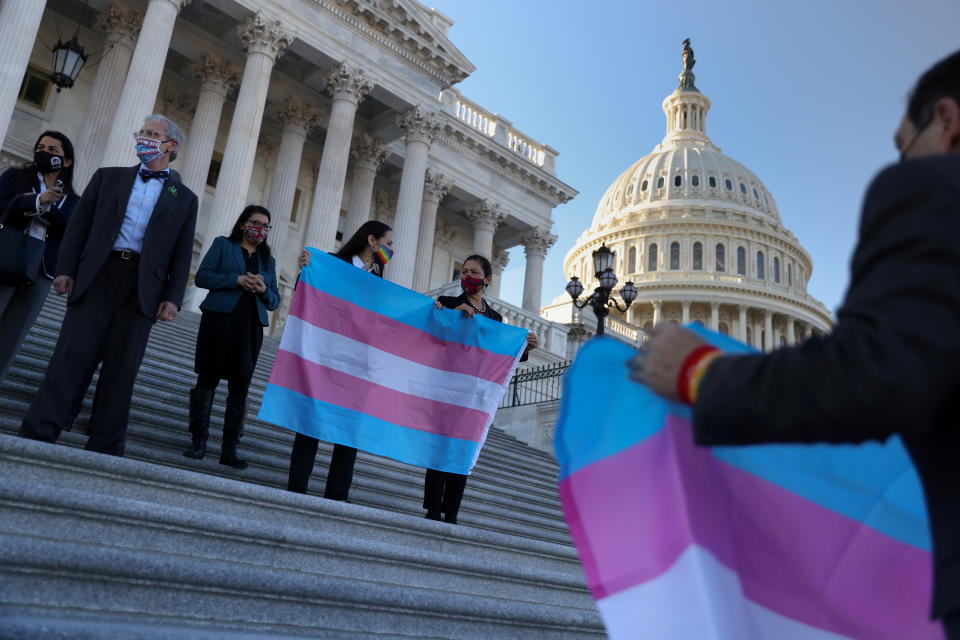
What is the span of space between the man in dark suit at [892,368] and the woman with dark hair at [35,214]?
5355 mm

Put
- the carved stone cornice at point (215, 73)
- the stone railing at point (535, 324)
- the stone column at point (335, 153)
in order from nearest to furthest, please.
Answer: the stone column at point (335, 153)
the carved stone cornice at point (215, 73)
the stone railing at point (535, 324)

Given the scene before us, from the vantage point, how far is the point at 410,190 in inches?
895

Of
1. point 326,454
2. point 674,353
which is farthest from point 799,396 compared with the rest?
point 326,454

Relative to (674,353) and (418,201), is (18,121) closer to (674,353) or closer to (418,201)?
(418,201)

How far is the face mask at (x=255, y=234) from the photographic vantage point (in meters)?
5.98

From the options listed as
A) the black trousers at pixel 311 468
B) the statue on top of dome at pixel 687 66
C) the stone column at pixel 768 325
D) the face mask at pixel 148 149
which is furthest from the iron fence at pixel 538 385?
the statue on top of dome at pixel 687 66

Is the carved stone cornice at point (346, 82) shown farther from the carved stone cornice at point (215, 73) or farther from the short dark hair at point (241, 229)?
the short dark hair at point (241, 229)

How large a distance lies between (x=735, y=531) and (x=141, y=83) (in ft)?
60.9

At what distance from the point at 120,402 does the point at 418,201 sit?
18.7 m

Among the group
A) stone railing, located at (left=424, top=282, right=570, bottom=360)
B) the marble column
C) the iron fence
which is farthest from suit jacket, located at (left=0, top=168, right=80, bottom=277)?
stone railing, located at (left=424, top=282, right=570, bottom=360)

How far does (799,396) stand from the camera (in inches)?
52.7

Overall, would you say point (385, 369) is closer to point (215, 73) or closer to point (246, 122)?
point (246, 122)

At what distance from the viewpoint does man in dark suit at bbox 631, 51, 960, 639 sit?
4.12 ft

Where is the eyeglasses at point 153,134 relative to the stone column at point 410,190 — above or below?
below
